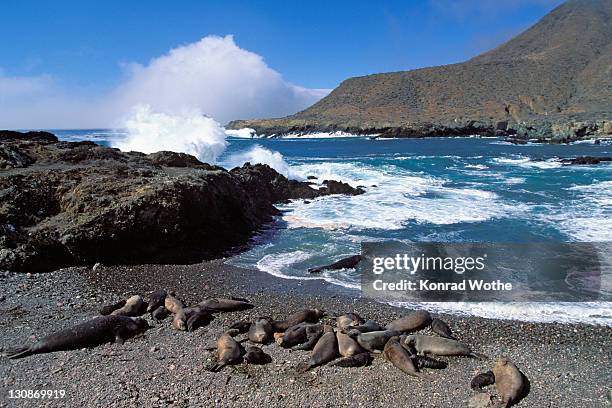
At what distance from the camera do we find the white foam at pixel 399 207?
14.7 meters

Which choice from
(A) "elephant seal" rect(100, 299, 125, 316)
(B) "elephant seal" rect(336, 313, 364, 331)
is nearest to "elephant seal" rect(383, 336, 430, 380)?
(B) "elephant seal" rect(336, 313, 364, 331)

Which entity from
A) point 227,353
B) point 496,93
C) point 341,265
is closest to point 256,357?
point 227,353

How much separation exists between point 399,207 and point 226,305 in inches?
422

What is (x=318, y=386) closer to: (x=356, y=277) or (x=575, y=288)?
(x=356, y=277)

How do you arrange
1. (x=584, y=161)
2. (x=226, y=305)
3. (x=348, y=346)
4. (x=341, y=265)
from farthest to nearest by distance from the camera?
(x=584, y=161) < (x=341, y=265) < (x=226, y=305) < (x=348, y=346)

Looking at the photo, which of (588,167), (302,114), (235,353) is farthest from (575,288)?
(302,114)

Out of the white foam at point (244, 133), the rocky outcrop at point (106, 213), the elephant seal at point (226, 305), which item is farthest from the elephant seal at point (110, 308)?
the white foam at point (244, 133)

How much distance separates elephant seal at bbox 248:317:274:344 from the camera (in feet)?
20.6

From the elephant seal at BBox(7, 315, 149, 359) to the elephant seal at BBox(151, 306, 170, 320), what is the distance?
32 cm

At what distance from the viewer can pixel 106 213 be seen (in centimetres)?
1043

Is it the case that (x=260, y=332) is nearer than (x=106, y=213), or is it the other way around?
(x=260, y=332)

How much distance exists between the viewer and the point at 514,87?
97.7 m

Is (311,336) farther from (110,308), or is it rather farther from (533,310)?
(533,310)

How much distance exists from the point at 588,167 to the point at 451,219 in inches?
790
